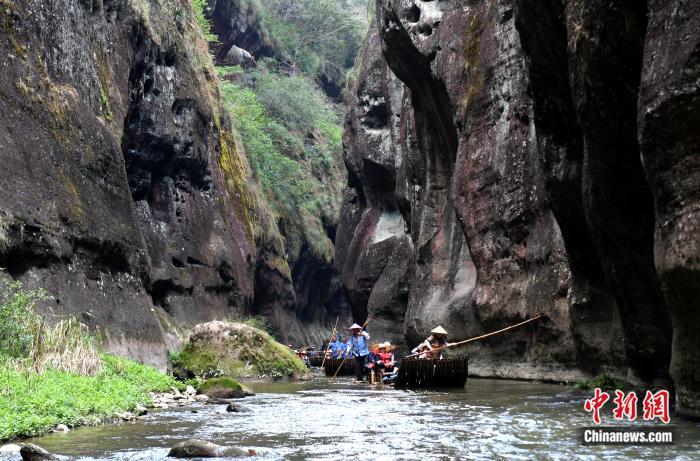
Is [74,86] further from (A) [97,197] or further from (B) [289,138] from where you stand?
(B) [289,138]

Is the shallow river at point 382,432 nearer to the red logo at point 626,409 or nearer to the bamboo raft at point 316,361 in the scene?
the red logo at point 626,409

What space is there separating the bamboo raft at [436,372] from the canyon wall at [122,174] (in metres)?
5.78

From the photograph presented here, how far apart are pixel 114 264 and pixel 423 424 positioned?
34.0 feet

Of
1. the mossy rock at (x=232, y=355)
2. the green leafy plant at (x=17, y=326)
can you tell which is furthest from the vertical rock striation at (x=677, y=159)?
the mossy rock at (x=232, y=355)

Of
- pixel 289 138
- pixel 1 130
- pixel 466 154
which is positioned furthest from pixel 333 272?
pixel 1 130

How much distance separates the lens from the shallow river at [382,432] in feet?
21.3

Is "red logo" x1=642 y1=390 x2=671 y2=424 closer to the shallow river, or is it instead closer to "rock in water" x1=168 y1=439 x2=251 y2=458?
the shallow river

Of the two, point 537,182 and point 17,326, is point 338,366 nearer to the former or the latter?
point 537,182

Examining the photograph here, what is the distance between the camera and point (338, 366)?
2248 cm

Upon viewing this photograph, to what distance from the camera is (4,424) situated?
7203mm

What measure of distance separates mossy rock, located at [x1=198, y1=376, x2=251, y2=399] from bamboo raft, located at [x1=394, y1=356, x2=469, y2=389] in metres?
3.52

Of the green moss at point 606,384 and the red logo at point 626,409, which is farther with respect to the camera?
the green moss at point 606,384

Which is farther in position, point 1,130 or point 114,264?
point 114,264

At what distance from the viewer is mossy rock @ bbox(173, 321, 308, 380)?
18.3 meters
